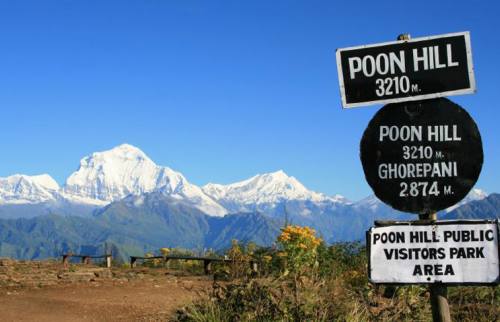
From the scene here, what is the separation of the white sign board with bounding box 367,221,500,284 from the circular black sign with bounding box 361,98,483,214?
A: 0.19 meters

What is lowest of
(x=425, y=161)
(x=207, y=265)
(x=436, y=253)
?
(x=207, y=265)

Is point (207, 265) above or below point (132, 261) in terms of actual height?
below

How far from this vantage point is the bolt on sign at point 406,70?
4.60m

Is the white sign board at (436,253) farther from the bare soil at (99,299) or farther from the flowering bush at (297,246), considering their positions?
the flowering bush at (297,246)

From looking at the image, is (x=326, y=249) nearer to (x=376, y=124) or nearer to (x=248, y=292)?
(x=248, y=292)

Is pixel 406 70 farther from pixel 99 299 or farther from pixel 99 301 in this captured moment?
pixel 99 299

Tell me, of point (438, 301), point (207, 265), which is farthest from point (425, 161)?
point (207, 265)

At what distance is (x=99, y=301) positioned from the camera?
46.3ft

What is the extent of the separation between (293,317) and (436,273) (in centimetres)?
287

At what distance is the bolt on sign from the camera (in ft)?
15.1

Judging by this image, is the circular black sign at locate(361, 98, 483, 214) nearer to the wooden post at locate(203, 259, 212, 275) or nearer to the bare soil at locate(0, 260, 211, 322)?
the bare soil at locate(0, 260, 211, 322)

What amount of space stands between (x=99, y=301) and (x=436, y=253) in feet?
35.7

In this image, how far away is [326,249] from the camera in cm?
1788

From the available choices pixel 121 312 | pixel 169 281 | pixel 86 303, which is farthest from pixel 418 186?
pixel 169 281
